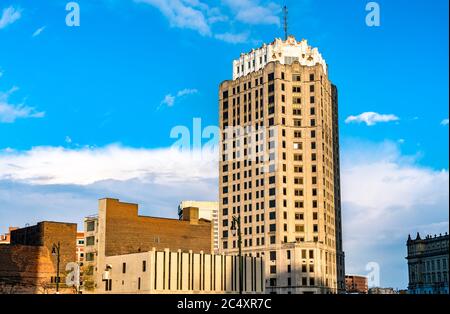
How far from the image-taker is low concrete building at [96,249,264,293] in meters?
108

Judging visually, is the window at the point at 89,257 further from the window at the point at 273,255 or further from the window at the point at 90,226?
the window at the point at 273,255

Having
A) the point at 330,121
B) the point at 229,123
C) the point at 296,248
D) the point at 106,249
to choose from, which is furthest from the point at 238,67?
the point at 106,249

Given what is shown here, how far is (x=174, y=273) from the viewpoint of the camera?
111 metres

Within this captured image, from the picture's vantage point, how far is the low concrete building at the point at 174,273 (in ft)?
356

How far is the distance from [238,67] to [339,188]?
44551 millimetres

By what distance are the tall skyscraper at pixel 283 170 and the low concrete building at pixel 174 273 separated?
100 feet

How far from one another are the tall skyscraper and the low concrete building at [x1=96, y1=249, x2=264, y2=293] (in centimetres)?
3049

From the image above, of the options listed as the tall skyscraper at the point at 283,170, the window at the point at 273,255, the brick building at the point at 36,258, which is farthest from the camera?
the window at the point at 273,255

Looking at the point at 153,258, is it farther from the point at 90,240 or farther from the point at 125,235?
the point at 90,240

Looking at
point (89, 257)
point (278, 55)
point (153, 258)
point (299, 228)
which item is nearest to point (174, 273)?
point (153, 258)

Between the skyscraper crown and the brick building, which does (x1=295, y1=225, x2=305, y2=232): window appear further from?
the brick building

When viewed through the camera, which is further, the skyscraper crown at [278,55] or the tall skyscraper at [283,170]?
the skyscraper crown at [278,55]

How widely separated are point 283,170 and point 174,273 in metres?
56.6

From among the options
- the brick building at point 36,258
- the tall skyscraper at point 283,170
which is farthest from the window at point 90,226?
the tall skyscraper at point 283,170
